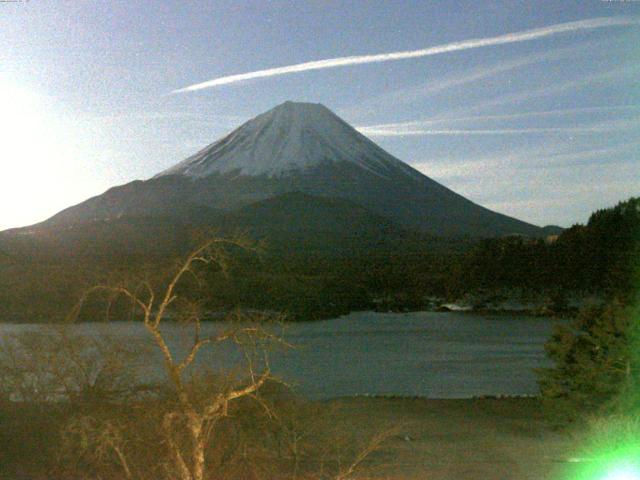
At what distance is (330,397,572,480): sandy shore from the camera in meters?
5.79

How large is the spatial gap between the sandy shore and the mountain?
111 feet

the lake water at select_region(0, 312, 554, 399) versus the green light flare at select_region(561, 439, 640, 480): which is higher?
the green light flare at select_region(561, 439, 640, 480)

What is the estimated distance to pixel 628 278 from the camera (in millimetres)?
8727

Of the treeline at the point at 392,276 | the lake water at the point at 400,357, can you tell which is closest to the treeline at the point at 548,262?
the treeline at the point at 392,276

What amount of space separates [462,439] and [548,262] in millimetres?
22919

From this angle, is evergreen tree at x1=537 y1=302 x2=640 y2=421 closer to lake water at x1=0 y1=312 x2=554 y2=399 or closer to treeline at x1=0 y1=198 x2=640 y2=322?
lake water at x1=0 y1=312 x2=554 y2=399

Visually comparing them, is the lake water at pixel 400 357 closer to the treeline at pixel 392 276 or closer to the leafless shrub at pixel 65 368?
the leafless shrub at pixel 65 368

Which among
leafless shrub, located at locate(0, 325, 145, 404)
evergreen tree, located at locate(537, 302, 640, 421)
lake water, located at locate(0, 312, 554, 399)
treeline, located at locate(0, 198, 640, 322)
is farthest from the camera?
treeline, located at locate(0, 198, 640, 322)

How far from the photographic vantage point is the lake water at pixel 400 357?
11539 mm

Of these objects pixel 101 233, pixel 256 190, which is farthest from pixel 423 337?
pixel 256 190

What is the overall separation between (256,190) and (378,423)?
147 ft

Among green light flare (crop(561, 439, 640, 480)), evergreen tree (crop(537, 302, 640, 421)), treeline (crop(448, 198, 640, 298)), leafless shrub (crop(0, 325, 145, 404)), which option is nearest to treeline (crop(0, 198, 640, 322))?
treeline (crop(448, 198, 640, 298))

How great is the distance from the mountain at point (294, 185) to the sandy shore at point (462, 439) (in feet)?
111

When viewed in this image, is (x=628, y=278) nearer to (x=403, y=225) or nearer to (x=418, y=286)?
(x=418, y=286)
